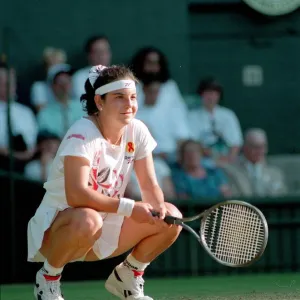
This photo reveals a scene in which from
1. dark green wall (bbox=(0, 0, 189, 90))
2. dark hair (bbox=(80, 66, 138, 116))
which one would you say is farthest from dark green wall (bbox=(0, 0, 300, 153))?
dark hair (bbox=(80, 66, 138, 116))

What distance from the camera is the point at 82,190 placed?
5.95 meters

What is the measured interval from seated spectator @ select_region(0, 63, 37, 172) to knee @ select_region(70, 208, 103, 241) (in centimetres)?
345

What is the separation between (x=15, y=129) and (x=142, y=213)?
379cm

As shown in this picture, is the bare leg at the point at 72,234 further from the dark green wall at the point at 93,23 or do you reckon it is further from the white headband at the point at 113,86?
the dark green wall at the point at 93,23

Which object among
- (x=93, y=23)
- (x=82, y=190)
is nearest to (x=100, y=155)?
(x=82, y=190)

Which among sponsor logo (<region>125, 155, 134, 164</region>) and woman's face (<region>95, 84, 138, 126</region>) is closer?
woman's face (<region>95, 84, 138, 126</region>)

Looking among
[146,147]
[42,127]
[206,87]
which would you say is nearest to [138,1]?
[206,87]

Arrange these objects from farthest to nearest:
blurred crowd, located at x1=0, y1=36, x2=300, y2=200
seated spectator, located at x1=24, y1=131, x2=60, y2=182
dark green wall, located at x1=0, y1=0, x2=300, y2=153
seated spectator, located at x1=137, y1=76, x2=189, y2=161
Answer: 1. dark green wall, located at x1=0, y1=0, x2=300, y2=153
2. seated spectator, located at x1=137, y1=76, x2=189, y2=161
3. blurred crowd, located at x1=0, y1=36, x2=300, y2=200
4. seated spectator, located at x1=24, y1=131, x2=60, y2=182

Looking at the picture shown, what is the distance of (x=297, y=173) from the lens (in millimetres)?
10109

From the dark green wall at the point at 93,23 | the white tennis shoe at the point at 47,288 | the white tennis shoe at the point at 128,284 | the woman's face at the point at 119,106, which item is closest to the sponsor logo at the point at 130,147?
the woman's face at the point at 119,106

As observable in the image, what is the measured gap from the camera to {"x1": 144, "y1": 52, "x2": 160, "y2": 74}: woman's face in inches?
388

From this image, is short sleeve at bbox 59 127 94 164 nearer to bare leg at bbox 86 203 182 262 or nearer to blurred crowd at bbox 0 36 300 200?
bare leg at bbox 86 203 182 262

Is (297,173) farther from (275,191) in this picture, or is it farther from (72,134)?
(72,134)

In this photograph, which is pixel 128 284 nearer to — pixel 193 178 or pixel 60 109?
pixel 193 178
